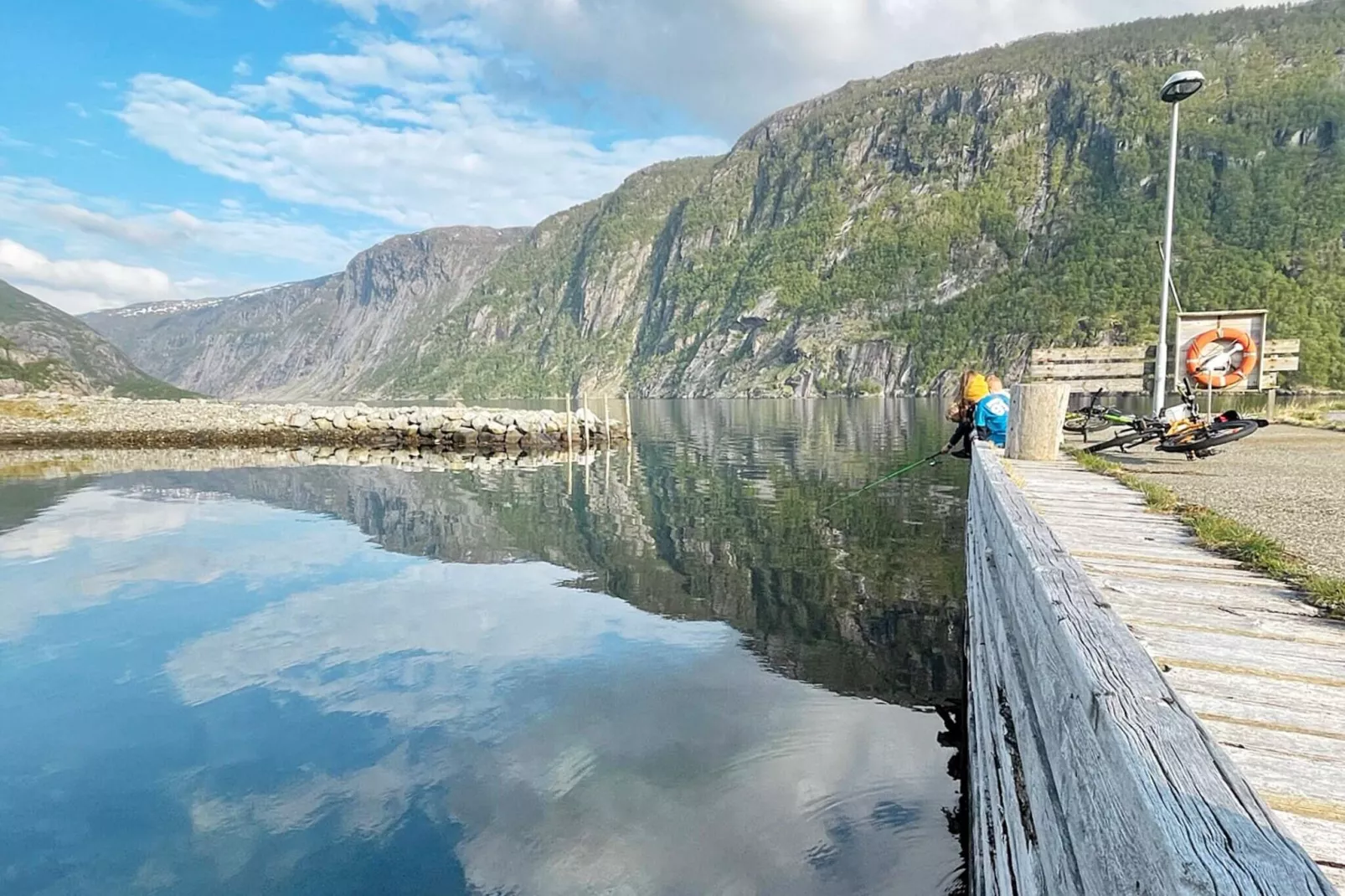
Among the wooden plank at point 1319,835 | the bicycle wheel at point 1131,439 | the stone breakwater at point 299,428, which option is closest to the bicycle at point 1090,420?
the bicycle wheel at point 1131,439

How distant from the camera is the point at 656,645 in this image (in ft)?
39.3

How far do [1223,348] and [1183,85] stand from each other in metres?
6.02

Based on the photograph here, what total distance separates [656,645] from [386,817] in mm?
5374

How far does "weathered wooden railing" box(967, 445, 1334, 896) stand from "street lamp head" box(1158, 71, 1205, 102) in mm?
15060

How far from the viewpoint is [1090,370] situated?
69.2 ft

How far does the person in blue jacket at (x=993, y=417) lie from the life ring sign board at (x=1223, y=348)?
6.02 m

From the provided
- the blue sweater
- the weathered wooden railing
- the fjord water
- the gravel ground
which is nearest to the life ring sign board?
the gravel ground

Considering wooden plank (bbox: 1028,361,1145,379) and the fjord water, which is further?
wooden plank (bbox: 1028,361,1145,379)

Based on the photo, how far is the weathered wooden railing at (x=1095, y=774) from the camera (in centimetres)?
143

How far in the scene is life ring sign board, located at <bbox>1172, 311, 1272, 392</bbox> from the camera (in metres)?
17.1

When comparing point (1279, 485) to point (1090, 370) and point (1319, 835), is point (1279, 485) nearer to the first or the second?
point (1319, 835)

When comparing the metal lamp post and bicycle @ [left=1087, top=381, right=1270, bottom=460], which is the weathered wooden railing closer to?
bicycle @ [left=1087, top=381, right=1270, bottom=460]

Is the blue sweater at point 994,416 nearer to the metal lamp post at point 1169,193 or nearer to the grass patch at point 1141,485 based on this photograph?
the grass patch at point 1141,485

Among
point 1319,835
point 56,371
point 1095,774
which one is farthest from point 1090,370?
point 56,371
